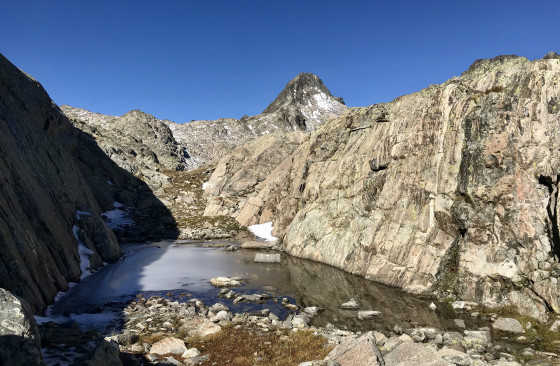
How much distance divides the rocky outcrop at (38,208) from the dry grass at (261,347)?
1135 cm

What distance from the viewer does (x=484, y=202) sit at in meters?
26.9

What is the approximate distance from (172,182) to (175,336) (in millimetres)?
95573

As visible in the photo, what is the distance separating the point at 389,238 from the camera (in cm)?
3344

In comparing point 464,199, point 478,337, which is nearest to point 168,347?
point 478,337

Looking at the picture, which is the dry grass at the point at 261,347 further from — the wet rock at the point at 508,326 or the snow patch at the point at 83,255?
the snow patch at the point at 83,255

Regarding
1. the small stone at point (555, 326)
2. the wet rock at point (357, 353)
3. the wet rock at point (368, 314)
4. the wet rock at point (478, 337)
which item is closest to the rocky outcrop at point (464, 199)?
the small stone at point (555, 326)

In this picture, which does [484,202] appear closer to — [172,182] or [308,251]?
[308,251]

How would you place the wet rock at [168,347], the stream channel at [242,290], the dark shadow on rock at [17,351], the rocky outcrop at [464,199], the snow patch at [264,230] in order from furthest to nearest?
the snow patch at [264,230]
the rocky outcrop at [464,199]
the stream channel at [242,290]
the wet rock at [168,347]
the dark shadow on rock at [17,351]

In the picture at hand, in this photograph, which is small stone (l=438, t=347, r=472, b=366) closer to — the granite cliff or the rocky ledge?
the rocky ledge

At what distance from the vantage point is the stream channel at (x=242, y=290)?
22.5 meters

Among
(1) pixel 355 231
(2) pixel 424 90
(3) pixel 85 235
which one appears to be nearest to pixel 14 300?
(3) pixel 85 235

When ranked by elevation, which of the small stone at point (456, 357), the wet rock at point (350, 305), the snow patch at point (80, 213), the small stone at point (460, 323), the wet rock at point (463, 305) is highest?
the snow patch at point (80, 213)

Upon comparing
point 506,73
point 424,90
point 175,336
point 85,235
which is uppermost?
point 424,90

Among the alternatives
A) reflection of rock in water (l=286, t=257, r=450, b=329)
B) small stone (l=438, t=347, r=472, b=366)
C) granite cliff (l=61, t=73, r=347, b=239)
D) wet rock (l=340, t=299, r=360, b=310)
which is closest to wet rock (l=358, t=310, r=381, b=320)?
reflection of rock in water (l=286, t=257, r=450, b=329)
